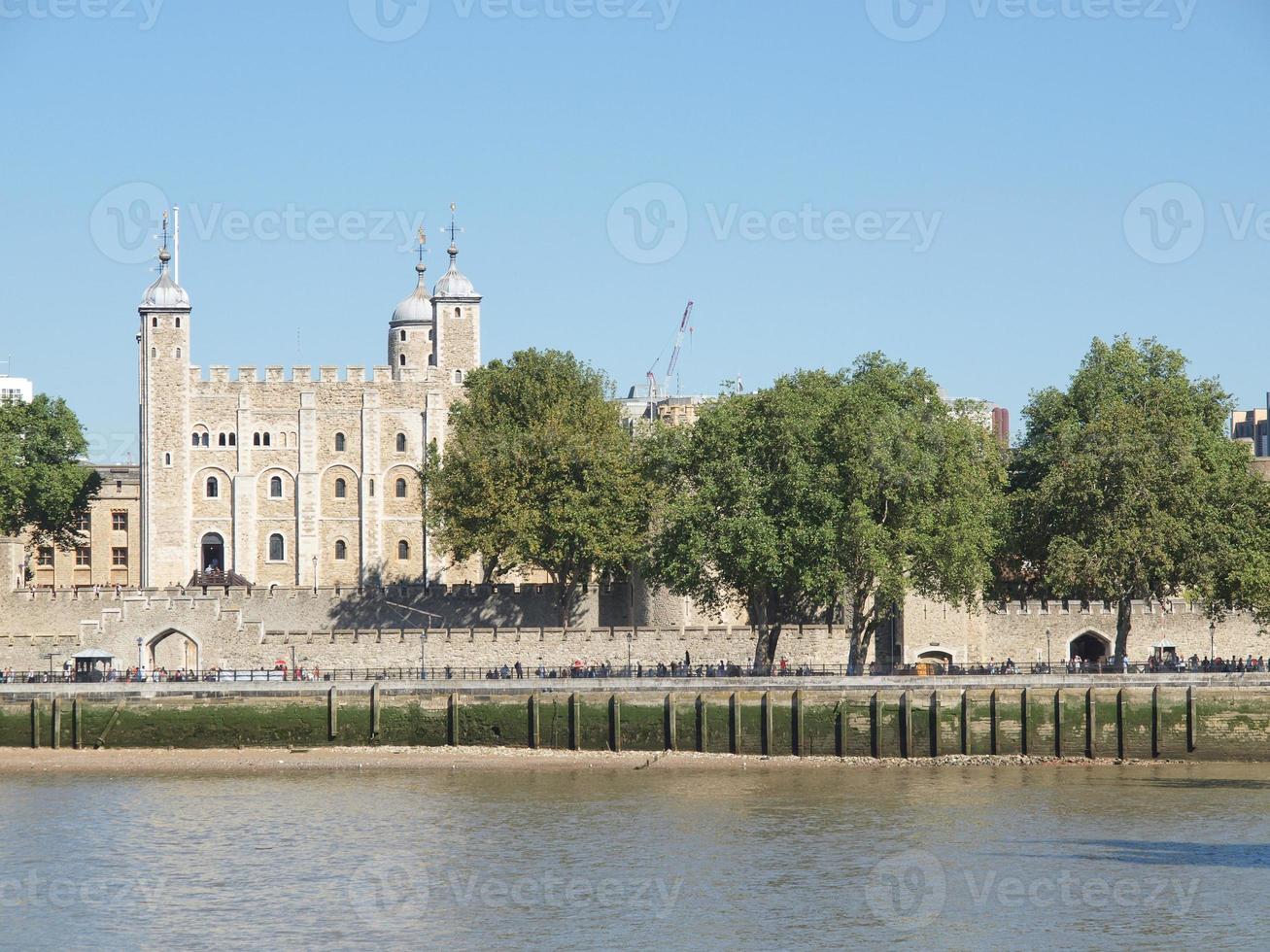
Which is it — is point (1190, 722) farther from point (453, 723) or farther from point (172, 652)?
point (172, 652)

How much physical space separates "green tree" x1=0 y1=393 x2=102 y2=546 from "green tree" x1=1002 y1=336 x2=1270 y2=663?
3777 cm

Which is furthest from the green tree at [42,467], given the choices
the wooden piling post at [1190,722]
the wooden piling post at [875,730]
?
the wooden piling post at [1190,722]

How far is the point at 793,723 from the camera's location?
208 feet

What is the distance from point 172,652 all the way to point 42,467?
62.1ft

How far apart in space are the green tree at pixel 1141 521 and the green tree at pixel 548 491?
1387 centimetres

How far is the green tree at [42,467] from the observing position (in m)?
86.8

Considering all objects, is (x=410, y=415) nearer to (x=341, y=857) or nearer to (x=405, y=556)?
(x=405, y=556)

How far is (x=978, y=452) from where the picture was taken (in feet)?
247

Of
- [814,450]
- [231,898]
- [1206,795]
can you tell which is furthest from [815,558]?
[231,898]

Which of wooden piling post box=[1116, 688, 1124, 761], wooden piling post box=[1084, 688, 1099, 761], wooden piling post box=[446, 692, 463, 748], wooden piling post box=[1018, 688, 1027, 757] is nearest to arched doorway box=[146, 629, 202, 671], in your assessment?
wooden piling post box=[446, 692, 463, 748]

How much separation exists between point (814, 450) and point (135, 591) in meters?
24.6

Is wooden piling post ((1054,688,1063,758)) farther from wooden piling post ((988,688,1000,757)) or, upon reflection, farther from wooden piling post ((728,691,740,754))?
wooden piling post ((728,691,740,754))

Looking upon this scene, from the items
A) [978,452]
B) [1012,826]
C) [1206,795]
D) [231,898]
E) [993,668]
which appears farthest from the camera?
[978,452]

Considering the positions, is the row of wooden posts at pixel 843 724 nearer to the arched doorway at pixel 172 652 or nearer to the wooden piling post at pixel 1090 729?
the wooden piling post at pixel 1090 729
